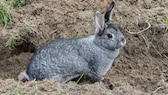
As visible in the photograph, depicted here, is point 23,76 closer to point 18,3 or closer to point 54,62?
point 54,62

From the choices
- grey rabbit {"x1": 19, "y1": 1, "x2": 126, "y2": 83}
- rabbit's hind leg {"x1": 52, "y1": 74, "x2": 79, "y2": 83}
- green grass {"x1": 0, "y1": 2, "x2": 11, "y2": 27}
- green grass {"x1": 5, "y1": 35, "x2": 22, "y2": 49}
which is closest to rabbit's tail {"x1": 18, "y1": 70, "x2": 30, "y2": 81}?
grey rabbit {"x1": 19, "y1": 1, "x2": 126, "y2": 83}

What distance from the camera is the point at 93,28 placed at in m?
7.11

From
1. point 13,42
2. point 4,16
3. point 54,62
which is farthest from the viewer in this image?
point 4,16

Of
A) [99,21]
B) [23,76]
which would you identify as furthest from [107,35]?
[23,76]

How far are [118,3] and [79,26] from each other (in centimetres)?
93

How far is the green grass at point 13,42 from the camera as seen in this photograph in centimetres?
691

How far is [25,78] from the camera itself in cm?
637

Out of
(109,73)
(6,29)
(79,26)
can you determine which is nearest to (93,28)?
(79,26)

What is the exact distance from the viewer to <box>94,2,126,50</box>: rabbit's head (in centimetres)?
627

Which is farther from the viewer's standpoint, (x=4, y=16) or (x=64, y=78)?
(x=4, y=16)

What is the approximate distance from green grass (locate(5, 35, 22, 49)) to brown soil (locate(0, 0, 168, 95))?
0.08 metres

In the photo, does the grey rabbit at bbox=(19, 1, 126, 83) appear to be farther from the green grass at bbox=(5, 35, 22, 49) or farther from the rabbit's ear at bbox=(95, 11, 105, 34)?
the green grass at bbox=(5, 35, 22, 49)

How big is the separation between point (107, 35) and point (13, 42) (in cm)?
152

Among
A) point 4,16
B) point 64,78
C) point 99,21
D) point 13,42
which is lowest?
point 64,78
